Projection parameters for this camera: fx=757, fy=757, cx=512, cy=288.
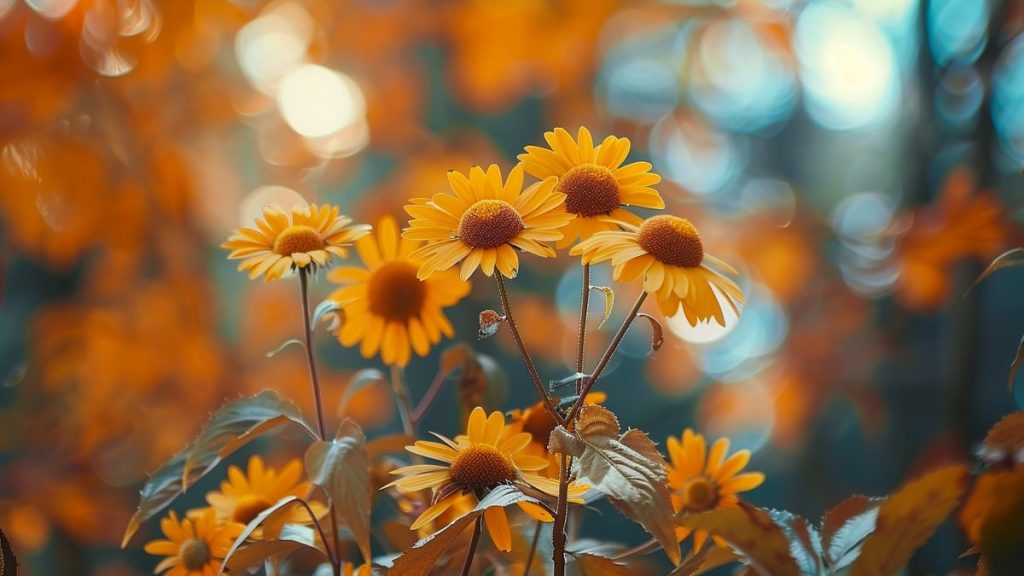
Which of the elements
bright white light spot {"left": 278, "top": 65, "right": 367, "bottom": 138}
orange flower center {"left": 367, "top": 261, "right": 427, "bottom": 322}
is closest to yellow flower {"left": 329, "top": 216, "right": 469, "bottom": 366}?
orange flower center {"left": 367, "top": 261, "right": 427, "bottom": 322}

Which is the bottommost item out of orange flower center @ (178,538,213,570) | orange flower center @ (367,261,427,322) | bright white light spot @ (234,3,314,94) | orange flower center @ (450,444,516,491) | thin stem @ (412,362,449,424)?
orange flower center @ (178,538,213,570)

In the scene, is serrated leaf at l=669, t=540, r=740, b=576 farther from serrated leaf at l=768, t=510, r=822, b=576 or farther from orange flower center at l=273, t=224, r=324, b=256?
orange flower center at l=273, t=224, r=324, b=256

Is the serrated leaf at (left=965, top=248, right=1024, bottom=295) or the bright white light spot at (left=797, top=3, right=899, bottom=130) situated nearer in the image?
the serrated leaf at (left=965, top=248, right=1024, bottom=295)

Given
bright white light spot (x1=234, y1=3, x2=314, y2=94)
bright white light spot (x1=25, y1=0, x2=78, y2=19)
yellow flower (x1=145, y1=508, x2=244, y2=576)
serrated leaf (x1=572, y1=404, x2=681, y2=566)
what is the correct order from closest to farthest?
serrated leaf (x1=572, y1=404, x2=681, y2=566) → yellow flower (x1=145, y1=508, x2=244, y2=576) → bright white light spot (x1=25, y1=0, x2=78, y2=19) → bright white light spot (x1=234, y1=3, x2=314, y2=94)

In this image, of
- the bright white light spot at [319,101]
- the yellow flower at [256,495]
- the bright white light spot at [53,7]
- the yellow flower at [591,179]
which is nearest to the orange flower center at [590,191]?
the yellow flower at [591,179]

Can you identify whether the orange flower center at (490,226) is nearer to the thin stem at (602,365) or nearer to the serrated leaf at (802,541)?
the thin stem at (602,365)

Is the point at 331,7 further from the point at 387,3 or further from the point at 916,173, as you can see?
the point at 916,173
